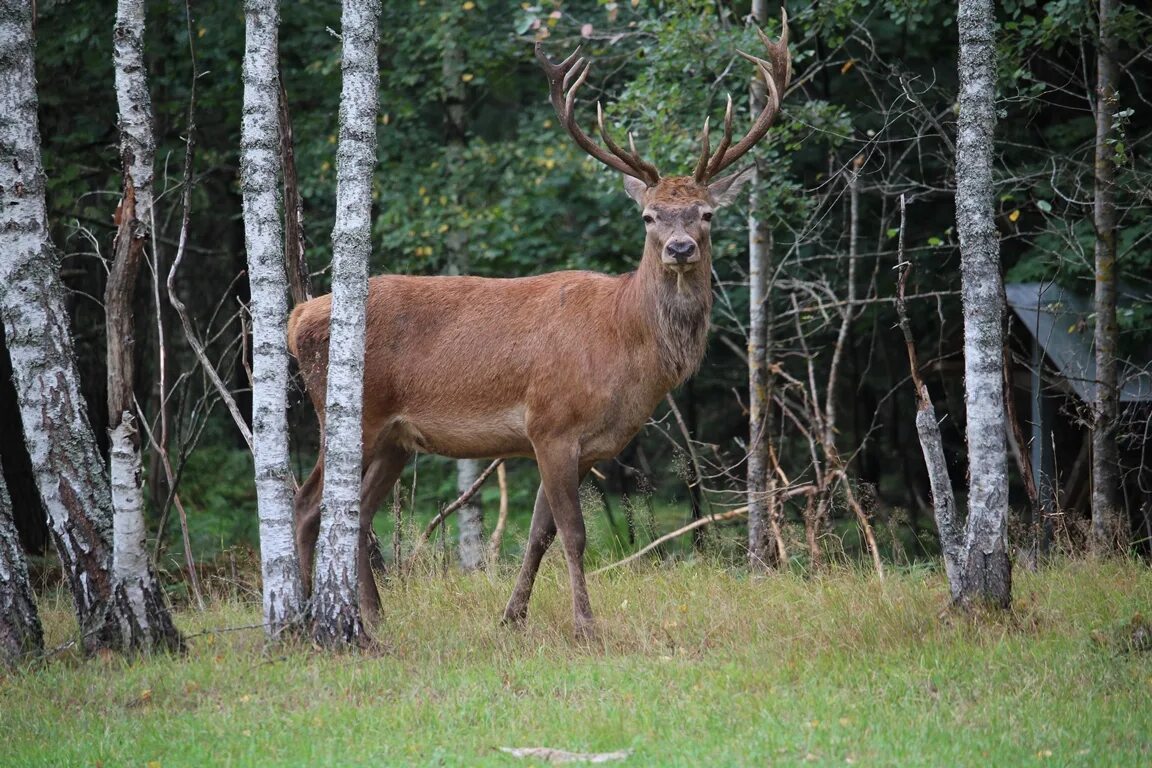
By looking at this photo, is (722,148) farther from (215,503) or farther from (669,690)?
(215,503)

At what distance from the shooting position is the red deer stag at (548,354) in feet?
22.7

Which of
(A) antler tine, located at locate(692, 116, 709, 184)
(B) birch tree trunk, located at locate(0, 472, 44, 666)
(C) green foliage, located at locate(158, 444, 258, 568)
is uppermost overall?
(A) antler tine, located at locate(692, 116, 709, 184)

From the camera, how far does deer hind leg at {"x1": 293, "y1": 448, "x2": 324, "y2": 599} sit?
7.10 m

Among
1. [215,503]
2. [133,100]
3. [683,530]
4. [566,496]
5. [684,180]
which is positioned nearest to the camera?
[133,100]

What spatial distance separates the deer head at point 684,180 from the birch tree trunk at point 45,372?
246 centimetres

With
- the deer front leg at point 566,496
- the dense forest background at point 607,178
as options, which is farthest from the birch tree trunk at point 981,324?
the dense forest background at point 607,178

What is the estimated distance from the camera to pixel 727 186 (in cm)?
724

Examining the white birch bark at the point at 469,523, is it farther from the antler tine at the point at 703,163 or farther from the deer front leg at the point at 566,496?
the antler tine at the point at 703,163

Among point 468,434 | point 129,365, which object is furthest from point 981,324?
point 129,365

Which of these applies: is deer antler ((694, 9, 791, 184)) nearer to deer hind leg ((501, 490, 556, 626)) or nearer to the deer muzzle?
the deer muzzle

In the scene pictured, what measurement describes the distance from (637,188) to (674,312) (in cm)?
76

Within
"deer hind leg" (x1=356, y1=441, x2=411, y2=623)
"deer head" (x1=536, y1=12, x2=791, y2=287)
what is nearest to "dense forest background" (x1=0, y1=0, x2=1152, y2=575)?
"deer head" (x1=536, y1=12, x2=791, y2=287)

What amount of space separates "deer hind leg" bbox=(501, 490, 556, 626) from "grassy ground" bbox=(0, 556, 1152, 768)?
12 cm

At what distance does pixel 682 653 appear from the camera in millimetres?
6035
